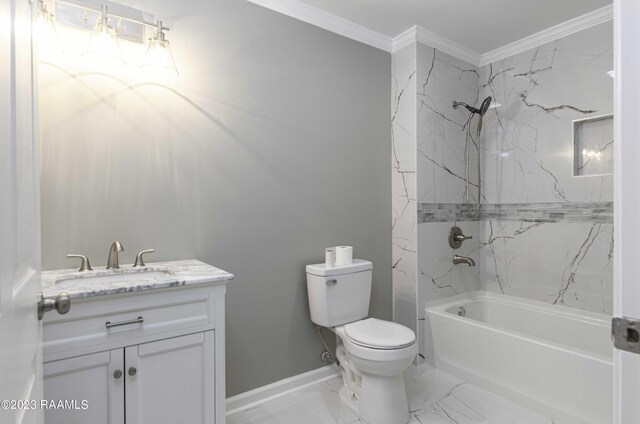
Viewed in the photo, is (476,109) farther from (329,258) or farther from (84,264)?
(84,264)

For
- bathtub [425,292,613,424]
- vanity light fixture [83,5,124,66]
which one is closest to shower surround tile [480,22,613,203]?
bathtub [425,292,613,424]

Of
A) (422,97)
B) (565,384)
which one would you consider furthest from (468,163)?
(565,384)

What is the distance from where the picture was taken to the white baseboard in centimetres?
203

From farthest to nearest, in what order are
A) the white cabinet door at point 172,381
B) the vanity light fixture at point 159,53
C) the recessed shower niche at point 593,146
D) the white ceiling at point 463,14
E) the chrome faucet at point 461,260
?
the chrome faucet at point 461,260 < the recessed shower niche at point 593,146 < the white ceiling at point 463,14 < the vanity light fixture at point 159,53 < the white cabinet door at point 172,381

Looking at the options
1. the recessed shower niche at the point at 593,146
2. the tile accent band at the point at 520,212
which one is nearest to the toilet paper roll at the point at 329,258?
the tile accent band at the point at 520,212

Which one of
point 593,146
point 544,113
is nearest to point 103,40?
point 544,113

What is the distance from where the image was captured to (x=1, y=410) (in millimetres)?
509

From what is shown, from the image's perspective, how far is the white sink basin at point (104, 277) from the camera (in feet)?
4.83

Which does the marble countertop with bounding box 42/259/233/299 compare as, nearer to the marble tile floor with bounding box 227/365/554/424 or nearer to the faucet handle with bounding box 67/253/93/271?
the faucet handle with bounding box 67/253/93/271

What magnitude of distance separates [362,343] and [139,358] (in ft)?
3.57

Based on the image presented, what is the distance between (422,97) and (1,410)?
2.75m

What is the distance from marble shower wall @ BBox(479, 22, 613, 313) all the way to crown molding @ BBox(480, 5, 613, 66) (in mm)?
A: 40

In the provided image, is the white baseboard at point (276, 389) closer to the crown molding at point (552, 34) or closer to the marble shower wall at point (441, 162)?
the marble shower wall at point (441, 162)

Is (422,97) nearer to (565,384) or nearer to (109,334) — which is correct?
(565,384)
